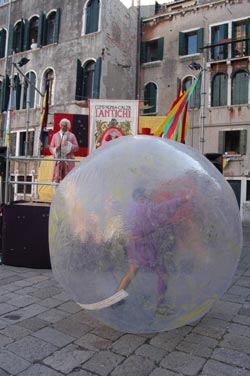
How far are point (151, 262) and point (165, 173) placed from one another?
640 mm

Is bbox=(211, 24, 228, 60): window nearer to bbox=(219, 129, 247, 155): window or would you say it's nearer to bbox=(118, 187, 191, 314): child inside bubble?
bbox=(219, 129, 247, 155): window

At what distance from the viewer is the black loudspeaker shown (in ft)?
19.0

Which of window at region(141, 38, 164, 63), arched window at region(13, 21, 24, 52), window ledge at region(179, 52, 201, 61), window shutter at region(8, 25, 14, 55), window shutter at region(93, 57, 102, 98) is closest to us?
window shutter at region(93, 57, 102, 98)

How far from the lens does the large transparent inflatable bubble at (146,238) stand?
7.91ft

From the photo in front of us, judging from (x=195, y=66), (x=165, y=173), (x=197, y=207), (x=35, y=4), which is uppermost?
(x=35, y=4)

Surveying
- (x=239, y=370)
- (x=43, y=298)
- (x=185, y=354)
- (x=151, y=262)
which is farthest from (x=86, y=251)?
(x=43, y=298)

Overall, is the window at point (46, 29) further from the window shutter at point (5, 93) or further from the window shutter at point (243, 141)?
the window shutter at point (243, 141)

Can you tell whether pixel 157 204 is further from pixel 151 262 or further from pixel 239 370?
pixel 239 370

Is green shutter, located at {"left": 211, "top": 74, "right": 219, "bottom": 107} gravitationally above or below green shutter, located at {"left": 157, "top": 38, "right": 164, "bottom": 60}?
below

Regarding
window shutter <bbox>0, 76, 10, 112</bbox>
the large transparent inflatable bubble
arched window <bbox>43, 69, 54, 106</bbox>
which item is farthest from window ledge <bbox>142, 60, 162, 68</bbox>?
the large transparent inflatable bubble

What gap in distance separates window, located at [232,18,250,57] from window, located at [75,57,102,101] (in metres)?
7.97

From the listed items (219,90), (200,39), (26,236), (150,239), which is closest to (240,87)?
(219,90)

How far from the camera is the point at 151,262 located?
2400 mm

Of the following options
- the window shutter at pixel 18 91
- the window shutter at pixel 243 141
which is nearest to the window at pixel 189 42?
the window shutter at pixel 243 141
